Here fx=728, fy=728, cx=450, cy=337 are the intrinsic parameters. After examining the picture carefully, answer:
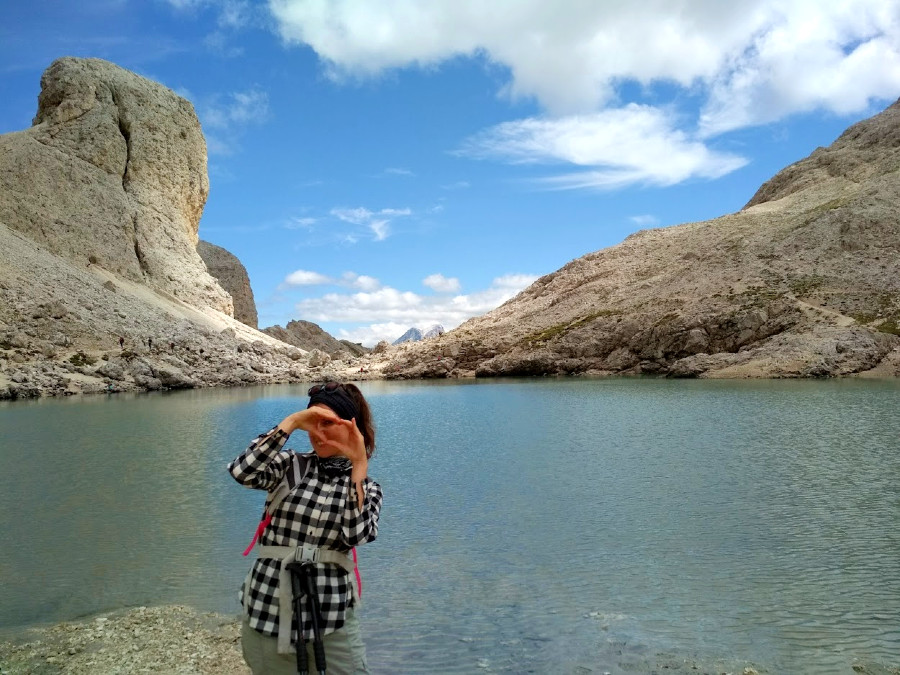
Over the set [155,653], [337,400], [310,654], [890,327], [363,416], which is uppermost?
[890,327]

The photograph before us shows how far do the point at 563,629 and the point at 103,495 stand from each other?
12455 millimetres

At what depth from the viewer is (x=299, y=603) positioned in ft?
14.3

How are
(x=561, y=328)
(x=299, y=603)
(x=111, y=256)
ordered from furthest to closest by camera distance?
1. (x=561, y=328)
2. (x=111, y=256)
3. (x=299, y=603)

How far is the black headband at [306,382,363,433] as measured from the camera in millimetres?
4668

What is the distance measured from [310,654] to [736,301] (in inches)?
2668

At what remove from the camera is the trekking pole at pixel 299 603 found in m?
4.37

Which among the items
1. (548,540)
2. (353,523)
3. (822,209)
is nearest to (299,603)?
(353,523)

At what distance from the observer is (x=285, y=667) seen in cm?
453

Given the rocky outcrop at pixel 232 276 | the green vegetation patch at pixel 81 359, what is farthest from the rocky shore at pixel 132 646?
the rocky outcrop at pixel 232 276

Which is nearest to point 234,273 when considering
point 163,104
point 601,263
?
point 163,104

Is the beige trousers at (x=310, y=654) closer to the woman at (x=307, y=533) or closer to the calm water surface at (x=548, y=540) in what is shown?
the woman at (x=307, y=533)

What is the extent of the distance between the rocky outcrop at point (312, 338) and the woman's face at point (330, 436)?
14644 cm

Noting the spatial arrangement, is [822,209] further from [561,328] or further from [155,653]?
[155,653]

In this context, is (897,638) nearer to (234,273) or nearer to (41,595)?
(41,595)
